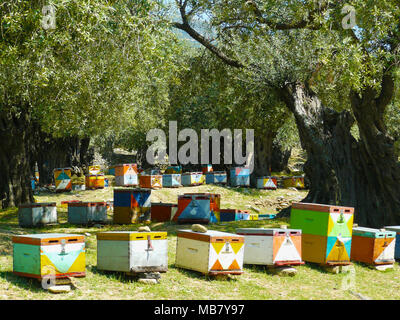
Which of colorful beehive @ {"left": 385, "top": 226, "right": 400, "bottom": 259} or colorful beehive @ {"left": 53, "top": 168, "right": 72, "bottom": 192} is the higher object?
colorful beehive @ {"left": 53, "top": 168, "right": 72, "bottom": 192}

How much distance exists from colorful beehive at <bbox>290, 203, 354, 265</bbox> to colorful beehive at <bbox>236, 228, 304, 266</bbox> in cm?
87

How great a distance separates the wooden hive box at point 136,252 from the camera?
9.62 m

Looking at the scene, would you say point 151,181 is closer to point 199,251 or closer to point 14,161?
point 14,161

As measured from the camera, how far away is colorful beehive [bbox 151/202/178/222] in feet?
63.9

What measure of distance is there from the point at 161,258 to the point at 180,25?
→ 11018 mm

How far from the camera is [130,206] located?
18953 mm

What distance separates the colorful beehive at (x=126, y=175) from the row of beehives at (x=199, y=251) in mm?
22836

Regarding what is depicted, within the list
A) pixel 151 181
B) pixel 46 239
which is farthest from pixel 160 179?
pixel 46 239

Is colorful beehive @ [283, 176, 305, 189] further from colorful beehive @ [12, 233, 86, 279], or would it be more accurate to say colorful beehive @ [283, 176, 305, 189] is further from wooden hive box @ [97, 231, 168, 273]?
colorful beehive @ [12, 233, 86, 279]

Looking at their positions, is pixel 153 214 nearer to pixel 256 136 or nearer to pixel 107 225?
pixel 107 225

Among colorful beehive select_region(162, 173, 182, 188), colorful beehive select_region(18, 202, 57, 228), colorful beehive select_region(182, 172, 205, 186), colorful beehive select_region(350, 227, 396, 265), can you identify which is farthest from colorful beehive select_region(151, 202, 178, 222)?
colorful beehive select_region(182, 172, 205, 186)

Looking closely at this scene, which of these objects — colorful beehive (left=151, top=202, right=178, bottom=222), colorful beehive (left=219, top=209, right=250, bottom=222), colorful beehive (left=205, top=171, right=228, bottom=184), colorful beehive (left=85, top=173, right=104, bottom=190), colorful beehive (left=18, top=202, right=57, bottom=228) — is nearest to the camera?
colorful beehive (left=18, top=202, right=57, bottom=228)

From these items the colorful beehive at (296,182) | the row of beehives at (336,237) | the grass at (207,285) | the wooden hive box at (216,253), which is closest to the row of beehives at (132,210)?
the grass at (207,285)

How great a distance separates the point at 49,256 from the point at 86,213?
10136mm
